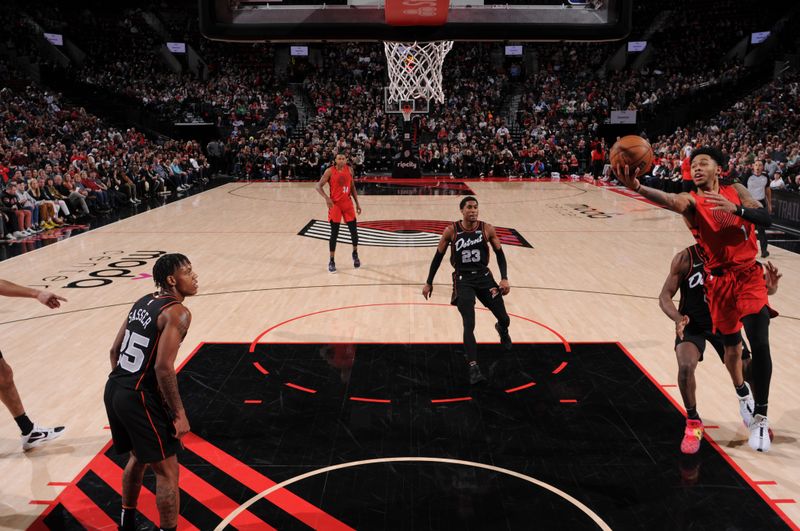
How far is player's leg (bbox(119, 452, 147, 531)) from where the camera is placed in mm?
3471

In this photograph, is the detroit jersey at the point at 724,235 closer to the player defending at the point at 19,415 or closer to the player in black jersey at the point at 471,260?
the player in black jersey at the point at 471,260

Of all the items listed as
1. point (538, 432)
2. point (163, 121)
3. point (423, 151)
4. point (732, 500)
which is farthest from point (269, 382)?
point (163, 121)

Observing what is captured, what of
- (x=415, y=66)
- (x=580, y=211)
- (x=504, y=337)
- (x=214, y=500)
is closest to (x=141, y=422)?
(x=214, y=500)

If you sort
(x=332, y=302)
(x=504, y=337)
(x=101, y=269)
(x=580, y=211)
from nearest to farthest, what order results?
1. (x=504, y=337)
2. (x=332, y=302)
3. (x=101, y=269)
4. (x=580, y=211)

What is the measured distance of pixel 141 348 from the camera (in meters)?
3.31

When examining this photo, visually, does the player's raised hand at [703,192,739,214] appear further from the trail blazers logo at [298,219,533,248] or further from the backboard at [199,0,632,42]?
the trail blazers logo at [298,219,533,248]

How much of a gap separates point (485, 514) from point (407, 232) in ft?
31.6

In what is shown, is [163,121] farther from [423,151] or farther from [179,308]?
[179,308]

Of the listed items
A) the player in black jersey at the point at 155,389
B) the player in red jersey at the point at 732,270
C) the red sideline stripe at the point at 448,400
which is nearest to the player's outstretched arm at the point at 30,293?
the player in black jersey at the point at 155,389

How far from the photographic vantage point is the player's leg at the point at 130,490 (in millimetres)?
3471

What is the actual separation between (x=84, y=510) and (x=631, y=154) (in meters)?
3.75

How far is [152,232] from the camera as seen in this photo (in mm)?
13422

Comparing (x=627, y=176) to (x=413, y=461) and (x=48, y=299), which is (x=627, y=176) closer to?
(x=413, y=461)

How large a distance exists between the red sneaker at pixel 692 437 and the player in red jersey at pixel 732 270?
364 millimetres
